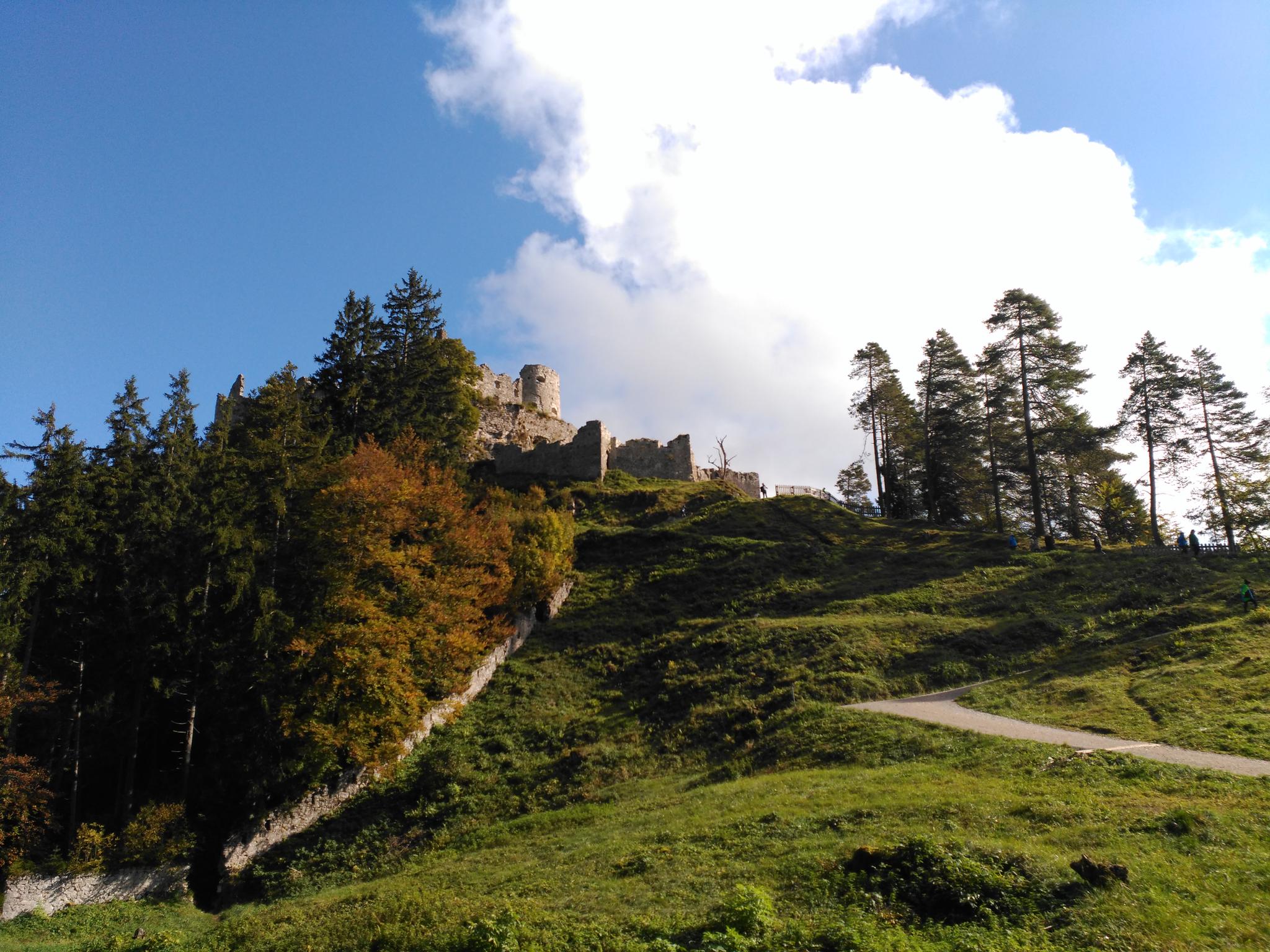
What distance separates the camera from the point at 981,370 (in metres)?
47.5

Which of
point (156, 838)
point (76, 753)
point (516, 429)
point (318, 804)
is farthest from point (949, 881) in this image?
point (516, 429)

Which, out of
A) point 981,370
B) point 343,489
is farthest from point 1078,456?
point 343,489

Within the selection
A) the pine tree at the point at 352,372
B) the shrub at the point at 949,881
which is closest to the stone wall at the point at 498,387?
the pine tree at the point at 352,372

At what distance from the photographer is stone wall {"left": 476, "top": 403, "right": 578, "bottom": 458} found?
5772 cm

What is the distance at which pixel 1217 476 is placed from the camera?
131ft

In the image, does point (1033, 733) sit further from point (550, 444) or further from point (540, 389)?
point (540, 389)

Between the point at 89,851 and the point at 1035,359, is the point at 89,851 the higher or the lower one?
the lower one

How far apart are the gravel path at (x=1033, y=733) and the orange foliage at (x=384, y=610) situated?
13.5m

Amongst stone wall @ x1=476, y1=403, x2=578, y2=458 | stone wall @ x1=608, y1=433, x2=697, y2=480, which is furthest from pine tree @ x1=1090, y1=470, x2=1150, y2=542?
stone wall @ x1=476, y1=403, x2=578, y2=458

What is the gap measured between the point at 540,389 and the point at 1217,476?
1847 inches

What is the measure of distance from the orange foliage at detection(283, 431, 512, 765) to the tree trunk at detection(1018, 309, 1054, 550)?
99.6ft

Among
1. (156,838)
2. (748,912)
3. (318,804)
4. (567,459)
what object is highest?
(567,459)

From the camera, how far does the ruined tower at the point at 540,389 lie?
2520 inches

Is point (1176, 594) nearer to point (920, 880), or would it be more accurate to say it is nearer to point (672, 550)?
point (672, 550)
